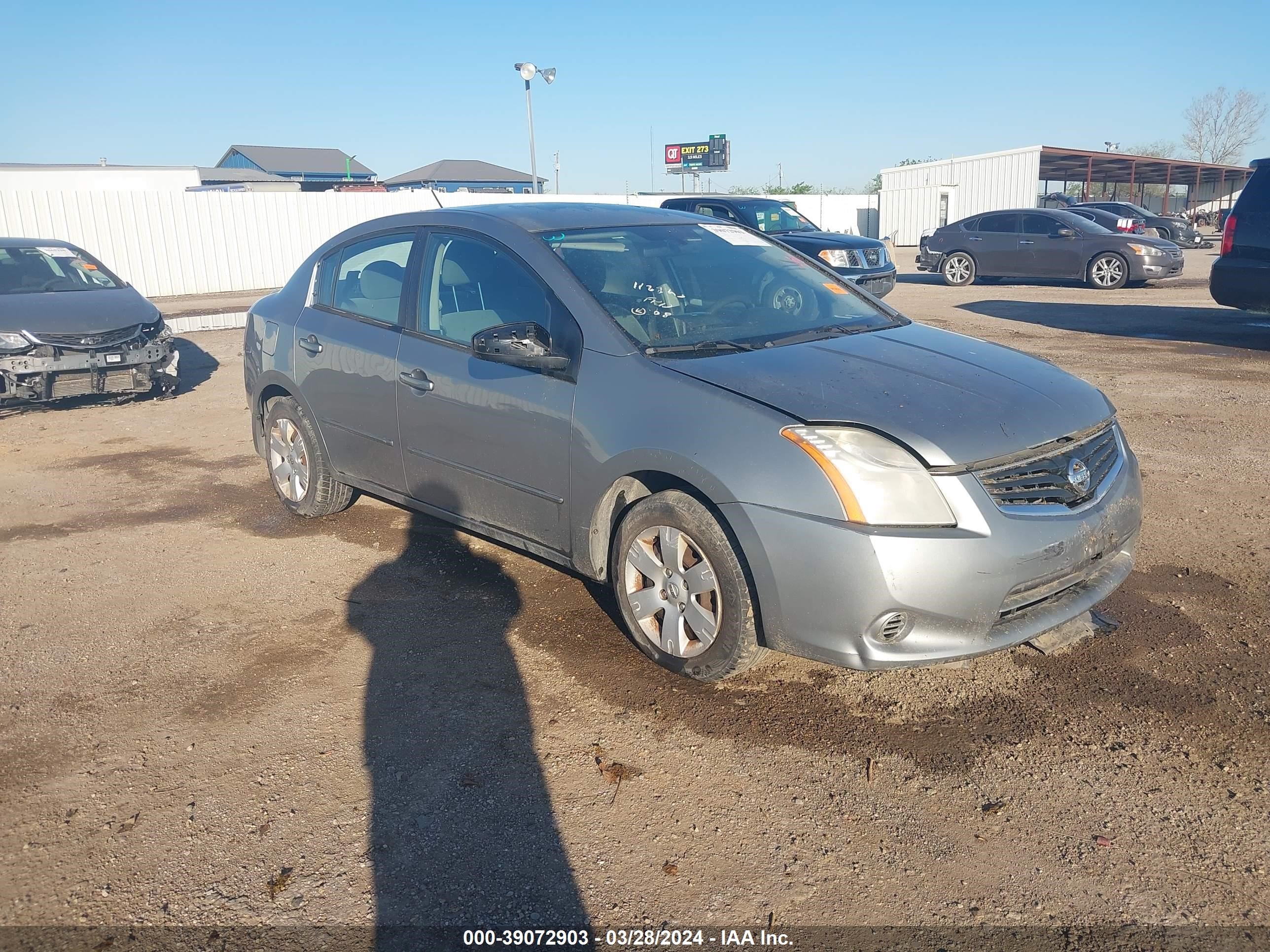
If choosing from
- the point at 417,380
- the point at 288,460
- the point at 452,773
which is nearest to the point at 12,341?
the point at 288,460

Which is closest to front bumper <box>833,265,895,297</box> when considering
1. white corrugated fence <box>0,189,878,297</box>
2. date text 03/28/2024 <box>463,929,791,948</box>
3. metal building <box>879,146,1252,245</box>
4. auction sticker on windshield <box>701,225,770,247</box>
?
white corrugated fence <box>0,189,878,297</box>

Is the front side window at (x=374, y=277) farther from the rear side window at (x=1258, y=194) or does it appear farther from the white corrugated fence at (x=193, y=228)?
the white corrugated fence at (x=193, y=228)

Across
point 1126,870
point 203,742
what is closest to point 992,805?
point 1126,870

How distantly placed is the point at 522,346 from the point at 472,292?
2.37ft

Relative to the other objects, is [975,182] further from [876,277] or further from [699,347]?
[699,347]

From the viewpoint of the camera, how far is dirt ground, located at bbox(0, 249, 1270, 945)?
8.59 feet

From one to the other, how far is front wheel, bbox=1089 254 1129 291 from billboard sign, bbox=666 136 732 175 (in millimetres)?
49495

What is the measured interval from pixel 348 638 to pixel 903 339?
2698 millimetres

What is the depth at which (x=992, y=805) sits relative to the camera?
293cm

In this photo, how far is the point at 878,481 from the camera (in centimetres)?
318

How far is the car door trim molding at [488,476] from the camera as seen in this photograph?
407 cm

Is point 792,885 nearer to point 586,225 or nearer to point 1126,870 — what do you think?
point 1126,870

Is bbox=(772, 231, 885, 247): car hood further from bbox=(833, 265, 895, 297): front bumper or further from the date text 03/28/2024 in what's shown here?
the date text 03/28/2024

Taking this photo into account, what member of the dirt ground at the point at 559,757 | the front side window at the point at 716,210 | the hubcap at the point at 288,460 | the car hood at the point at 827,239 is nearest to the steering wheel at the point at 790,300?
the dirt ground at the point at 559,757
